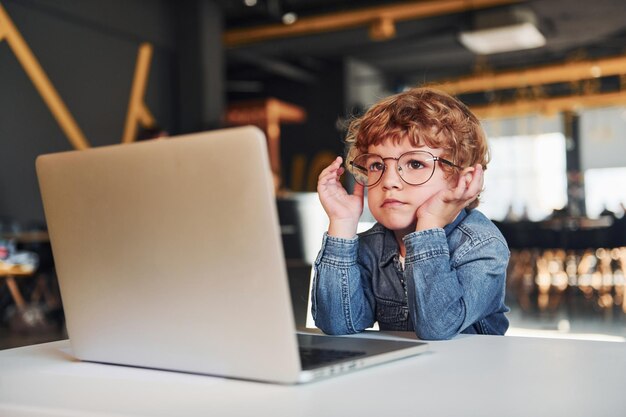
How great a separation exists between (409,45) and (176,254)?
36.1 feet

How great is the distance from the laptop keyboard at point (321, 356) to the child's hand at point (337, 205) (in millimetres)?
355

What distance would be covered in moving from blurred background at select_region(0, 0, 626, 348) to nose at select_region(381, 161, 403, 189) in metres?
0.37

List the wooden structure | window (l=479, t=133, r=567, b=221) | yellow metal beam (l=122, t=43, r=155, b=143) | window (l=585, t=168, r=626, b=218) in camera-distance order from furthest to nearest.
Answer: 1. window (l=479, t=133, r=567, b=221)
2. window (l=585, t=168, r=626, b=218)
3. the wooden structure
4. yellow metal beam (l=122, t=43, r=155, b=143)

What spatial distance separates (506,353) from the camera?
39.8 inches

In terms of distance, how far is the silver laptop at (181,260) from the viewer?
738 millimetres

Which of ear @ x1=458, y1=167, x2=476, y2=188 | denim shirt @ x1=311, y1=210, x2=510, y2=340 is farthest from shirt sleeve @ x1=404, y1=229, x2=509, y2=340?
ear @ x1=458, y1=167, x2=476, y2=188

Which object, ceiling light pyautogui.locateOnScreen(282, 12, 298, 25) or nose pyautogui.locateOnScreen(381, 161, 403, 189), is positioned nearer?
nose pyautogui.locateOnScreen(381, 161, 403, 189)

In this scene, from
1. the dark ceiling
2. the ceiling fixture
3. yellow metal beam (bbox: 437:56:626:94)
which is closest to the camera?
the ceiling fixture

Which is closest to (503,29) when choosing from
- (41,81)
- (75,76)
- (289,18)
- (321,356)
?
(289,18)

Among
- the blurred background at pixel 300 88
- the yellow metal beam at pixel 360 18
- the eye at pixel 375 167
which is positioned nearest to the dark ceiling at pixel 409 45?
the blurred background at pixel 300 88

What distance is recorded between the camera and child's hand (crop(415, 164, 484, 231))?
1.24 metres

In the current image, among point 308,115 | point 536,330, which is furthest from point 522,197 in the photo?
point 536,330

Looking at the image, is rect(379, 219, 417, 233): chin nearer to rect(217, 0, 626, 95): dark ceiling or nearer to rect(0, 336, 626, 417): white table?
rect(0, 336, 626, 417): white table

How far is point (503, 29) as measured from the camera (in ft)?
29.1
